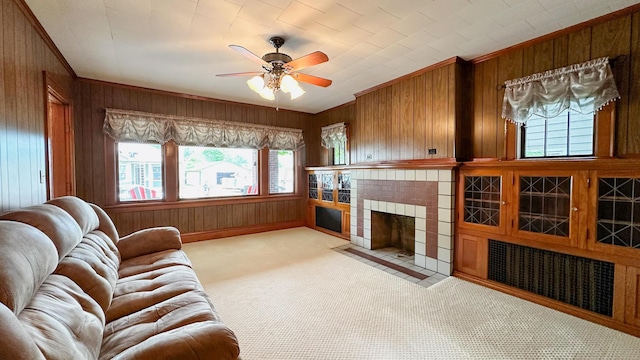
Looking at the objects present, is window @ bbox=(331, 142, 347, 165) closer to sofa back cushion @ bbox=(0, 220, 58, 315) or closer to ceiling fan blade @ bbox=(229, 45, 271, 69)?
ceiling fan blade @ bbox=(229, 45, 271, 69)

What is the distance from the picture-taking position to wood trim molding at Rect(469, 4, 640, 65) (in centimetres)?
216

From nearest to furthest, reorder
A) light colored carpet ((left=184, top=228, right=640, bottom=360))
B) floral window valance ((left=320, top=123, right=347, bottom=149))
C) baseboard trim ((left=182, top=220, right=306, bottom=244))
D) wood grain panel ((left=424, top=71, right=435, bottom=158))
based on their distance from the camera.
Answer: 1. light colored carpet ((left=184, top=228, right=640, bottom=360))
2. wood grain panel ((left=424, top=71, right=435, bottom=158))
3. baseboard trim ((left=182, top=220, right=306, bottom=244))
4. floral window valance ((left=320, top=123, right=347, bottom=149))

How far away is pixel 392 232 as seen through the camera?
4.45m

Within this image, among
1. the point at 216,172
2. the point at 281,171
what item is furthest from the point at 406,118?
the point at 216,172

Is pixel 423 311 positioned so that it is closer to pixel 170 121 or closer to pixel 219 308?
pixel 219 308

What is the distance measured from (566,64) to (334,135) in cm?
349

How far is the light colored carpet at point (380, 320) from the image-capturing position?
1878 millimetres

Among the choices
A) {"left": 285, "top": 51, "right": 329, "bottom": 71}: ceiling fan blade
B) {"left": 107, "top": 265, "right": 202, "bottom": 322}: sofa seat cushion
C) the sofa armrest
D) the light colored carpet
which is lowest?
the light colored carpet

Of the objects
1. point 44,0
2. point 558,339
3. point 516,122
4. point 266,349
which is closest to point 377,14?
point 516,122

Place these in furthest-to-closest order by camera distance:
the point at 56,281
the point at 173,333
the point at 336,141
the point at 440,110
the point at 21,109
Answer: the point at 336,141, the point at 440,110, the point at 21,109, the point at 56,281, the point at 173,333

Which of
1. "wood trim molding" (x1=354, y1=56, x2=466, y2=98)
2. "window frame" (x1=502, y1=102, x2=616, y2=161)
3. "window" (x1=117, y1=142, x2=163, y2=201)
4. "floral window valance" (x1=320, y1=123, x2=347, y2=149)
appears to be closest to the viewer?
"window frame" (x1=502, y1=102, x2=616, y2=161)

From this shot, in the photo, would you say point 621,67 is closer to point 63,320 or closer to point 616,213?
point 616,213

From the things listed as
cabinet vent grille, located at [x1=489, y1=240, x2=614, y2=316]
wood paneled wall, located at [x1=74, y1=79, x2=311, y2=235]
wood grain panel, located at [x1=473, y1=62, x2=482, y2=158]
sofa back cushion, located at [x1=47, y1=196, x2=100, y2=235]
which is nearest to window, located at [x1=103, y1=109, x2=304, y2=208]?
wood paneled wall, located at [x1=74, y1=79, x2=311, y2=235]

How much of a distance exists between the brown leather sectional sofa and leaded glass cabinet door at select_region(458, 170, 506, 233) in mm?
2867
